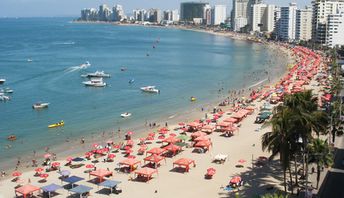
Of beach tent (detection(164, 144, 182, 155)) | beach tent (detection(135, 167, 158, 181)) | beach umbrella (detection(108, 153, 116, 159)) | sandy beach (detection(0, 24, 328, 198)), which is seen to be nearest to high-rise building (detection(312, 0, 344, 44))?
sandy beach (detection(0, 24, 328, 198))

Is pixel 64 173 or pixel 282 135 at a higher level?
pixel 282 135

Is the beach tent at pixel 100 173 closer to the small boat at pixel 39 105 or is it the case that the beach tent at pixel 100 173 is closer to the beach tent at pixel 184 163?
the beach tent at pixel 184 163

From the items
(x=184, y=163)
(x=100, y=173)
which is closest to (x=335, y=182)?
(x=184, y=163)

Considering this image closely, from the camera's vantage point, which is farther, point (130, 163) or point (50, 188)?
point (130, 163)

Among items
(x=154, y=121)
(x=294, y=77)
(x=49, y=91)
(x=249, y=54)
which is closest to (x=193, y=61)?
(x=249, y=54)

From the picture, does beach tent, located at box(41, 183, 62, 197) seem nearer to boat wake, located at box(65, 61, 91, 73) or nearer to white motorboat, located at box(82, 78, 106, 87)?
white motorboat, located at box(82, 78, 106, 87)

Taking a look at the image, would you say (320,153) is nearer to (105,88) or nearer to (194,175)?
(194,175)
